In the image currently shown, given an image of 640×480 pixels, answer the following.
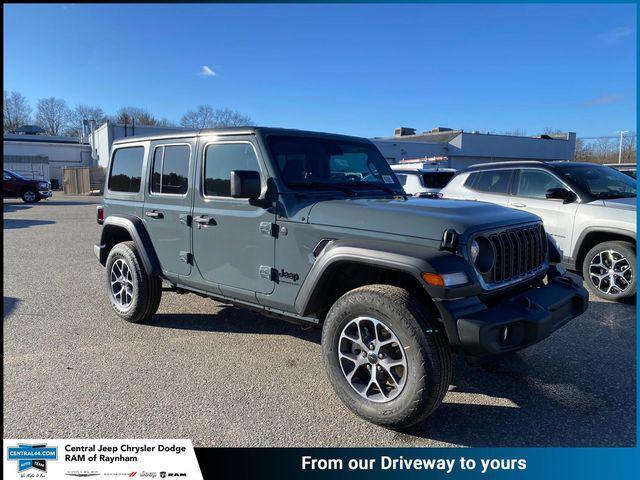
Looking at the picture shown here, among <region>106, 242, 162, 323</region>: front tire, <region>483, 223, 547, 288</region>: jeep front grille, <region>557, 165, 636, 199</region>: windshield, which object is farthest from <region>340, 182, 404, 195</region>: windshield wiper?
<region>557, 165, 636, 199</region>: windshield

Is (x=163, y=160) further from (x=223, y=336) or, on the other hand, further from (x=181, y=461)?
(x=181, y=461)

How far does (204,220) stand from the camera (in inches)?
166

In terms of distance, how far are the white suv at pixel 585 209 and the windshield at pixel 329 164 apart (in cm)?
298

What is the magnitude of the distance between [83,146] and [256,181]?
4826 centimetres

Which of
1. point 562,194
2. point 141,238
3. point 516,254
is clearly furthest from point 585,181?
point 141,238

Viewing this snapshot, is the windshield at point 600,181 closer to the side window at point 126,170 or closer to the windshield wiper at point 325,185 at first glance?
the windshield wiper at point 325,185

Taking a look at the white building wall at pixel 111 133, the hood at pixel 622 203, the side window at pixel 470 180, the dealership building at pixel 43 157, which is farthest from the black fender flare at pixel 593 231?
the dealership building at pixel 43 157

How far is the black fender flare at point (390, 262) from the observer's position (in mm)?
2840

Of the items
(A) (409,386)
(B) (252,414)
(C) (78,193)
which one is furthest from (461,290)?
(C) (78,193)

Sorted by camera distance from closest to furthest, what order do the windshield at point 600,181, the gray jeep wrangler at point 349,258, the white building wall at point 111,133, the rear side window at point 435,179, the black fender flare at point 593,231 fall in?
the gray jeep wrangler at point 349,258 < the black fender flare at point 593,231 < the windshield at point 600,181 < the rear side window at point 435,179 < the white building wall at point 111,133

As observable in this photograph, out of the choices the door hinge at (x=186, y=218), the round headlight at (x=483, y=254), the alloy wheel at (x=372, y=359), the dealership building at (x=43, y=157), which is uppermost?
the dealership building at (x=43, y=157)

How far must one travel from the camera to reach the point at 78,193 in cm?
3322

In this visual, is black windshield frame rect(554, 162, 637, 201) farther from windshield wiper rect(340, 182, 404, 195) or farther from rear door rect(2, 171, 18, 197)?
rear door rect(2, 171, 18, 197)

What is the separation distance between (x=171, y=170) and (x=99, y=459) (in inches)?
107
